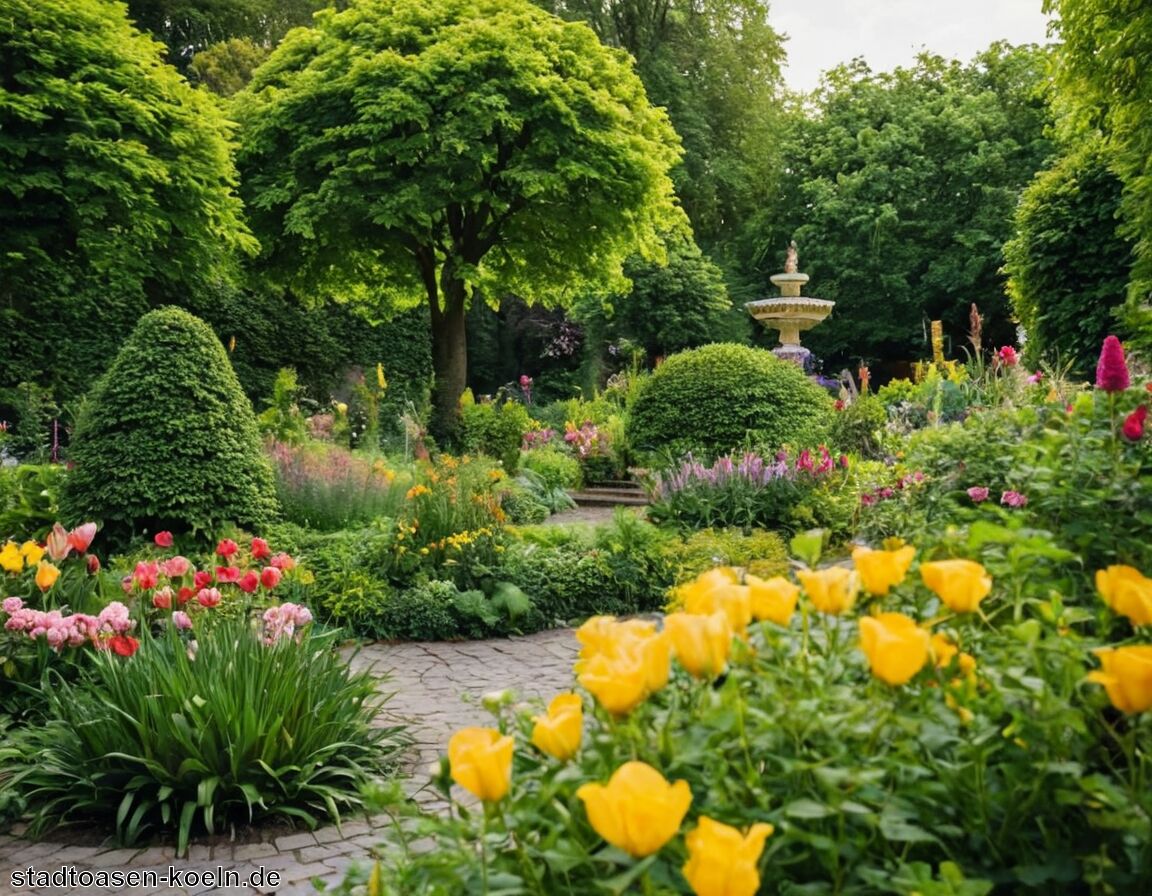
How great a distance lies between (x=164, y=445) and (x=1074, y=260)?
9569 mm

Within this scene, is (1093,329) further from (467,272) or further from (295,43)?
(295,43)

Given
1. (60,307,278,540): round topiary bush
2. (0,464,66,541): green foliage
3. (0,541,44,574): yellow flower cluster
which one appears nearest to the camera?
(0,541,44,574): yellow flower cluster

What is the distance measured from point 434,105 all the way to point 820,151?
15355 millimetres

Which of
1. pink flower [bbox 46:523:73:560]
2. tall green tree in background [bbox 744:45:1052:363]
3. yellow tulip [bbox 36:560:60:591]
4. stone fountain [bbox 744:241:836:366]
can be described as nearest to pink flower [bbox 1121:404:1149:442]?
yellow tulip [bbox 36:560:60:591]

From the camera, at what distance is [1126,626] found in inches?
63.6

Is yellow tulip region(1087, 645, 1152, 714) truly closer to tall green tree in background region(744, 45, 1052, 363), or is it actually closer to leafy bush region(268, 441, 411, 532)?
leafy bush region(268, 441, 411, 532)

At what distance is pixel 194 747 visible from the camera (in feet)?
10.3

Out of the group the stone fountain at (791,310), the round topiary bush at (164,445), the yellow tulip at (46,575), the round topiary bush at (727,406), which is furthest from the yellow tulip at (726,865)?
the stone fountain at (791,310)

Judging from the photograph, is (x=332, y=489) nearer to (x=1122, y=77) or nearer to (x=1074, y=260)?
(x=1122, y=77)

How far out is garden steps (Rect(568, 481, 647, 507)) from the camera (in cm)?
1175

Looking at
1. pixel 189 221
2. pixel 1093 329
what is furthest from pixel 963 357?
pixel 189 221

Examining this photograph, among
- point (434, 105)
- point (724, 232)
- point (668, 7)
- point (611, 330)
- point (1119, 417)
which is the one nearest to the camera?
point (1119, 417)

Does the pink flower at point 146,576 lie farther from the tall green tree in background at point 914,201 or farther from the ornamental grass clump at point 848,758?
the tall green tree in background at point 914,201

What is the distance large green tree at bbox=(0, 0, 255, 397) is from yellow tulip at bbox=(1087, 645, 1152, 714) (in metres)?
8.76
